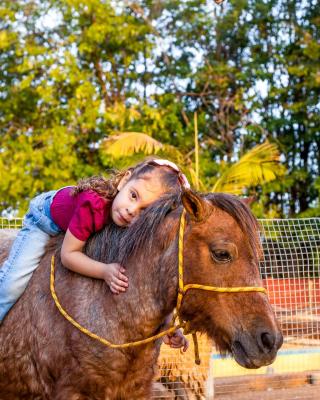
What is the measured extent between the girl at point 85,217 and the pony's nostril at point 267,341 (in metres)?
0.77

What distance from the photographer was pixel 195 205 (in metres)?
2.91

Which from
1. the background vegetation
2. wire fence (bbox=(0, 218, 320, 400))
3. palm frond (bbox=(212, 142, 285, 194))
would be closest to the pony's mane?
wire fence (bbox=(0, 218, 320, 400))

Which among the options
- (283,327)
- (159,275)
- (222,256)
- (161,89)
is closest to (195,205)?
(222,256)

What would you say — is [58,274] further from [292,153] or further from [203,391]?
[292,153]

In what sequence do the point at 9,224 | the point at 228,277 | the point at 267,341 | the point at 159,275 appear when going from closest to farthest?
the point at 267,341, the point at 228,277, the point at 159,275, the point at 9,224

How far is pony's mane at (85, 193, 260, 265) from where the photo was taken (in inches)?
116

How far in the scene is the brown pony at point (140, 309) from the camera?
9.23ft

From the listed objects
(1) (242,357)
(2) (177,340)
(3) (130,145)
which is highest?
(3) (130,145)

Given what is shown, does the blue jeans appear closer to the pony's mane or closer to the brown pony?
the brown pony

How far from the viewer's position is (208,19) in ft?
52.3

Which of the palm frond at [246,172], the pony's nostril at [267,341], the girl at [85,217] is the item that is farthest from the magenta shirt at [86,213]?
the palm frond at [246,172]

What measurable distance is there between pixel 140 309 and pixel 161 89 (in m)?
13.3

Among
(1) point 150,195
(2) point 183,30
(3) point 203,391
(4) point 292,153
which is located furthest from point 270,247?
(2) point 183,30

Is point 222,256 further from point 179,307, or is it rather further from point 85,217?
point 85,217
